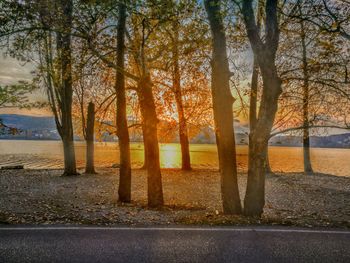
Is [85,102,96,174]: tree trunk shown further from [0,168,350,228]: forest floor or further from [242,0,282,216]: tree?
[242,0,282,216]: tree

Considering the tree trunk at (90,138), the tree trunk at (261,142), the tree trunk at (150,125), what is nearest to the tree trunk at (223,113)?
the tree trunk at (261,142)

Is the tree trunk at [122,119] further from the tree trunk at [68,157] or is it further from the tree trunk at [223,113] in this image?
the tree trunk at [68,157]

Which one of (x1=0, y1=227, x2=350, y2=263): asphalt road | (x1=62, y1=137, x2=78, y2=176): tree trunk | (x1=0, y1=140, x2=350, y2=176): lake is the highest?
(x1=62, y1=137, x2=78, y2=176): tree trunk

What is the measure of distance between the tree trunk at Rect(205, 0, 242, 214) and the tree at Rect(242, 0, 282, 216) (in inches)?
28.6

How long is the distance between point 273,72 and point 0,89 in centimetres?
1775

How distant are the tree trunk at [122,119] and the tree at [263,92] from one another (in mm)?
5387

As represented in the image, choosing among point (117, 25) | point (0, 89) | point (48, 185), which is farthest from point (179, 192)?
point (0, 89)

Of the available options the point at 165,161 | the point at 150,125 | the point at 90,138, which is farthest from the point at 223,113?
the point at 165,161

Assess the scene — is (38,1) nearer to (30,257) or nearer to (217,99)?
(217,99)

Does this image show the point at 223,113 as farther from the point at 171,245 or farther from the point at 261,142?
the point at 171,245

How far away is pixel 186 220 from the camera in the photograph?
8.19 meters

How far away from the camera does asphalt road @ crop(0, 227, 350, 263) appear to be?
5488 millimetres

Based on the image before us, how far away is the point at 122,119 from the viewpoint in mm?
12711

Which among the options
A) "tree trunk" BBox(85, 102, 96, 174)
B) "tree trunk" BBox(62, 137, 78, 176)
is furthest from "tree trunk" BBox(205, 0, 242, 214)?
"tree trunk" BBox(85, 102, 96, 174)
